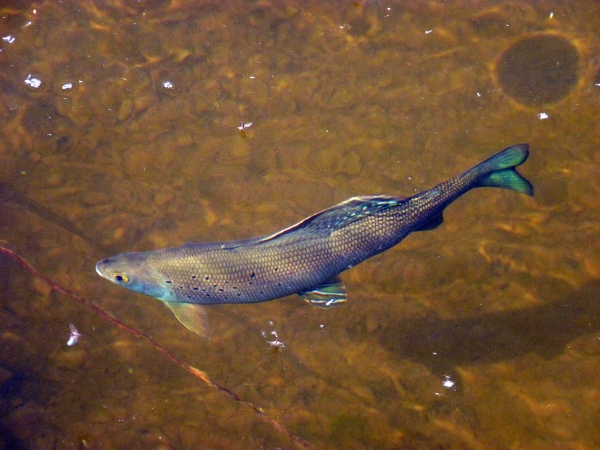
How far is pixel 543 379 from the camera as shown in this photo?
4.66 metres

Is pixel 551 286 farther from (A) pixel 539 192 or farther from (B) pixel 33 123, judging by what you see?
(B) pixel 33 123

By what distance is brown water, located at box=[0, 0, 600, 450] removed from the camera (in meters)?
4.85

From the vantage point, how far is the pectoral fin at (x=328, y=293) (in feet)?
13.2

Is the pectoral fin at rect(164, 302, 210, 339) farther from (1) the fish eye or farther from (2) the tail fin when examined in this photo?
(2) the tail fin

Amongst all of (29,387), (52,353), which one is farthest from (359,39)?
(29,387)

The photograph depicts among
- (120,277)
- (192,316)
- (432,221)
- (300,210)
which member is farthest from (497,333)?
(120,277)

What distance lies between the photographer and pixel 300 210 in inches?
226

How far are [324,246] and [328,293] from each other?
20.5 inches

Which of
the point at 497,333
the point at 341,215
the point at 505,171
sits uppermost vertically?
the point at 505,171

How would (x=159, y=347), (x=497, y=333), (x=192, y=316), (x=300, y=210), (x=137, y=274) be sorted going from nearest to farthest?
(x=137, y=274), (x=192, y=316), (x=497, y=333), (x=159, y=347), (x=300, y=210)

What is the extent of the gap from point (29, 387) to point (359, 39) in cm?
665

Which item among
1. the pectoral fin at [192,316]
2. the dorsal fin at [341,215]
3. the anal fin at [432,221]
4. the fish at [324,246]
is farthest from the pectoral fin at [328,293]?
the pectoral fin at [192,316]

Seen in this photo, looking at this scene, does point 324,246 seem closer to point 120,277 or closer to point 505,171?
point 505,171

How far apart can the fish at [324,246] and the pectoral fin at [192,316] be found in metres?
0.40
